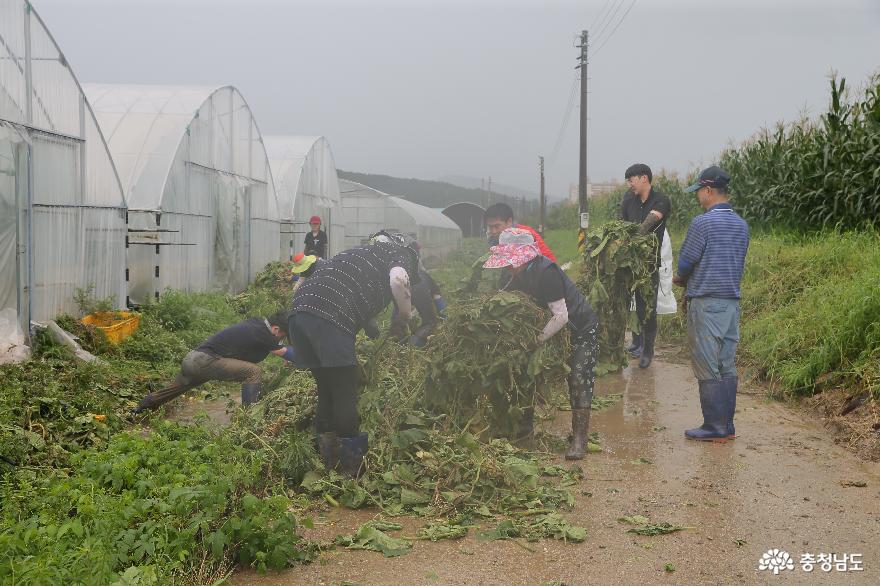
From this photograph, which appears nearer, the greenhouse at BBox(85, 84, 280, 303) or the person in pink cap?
the person in pink cap

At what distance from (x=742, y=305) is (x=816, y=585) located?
24.3 feet

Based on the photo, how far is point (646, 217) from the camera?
941 cm

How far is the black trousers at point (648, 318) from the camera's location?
9383 millimetres

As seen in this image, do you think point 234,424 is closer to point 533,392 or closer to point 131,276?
point 533,392

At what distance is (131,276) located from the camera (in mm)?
13781

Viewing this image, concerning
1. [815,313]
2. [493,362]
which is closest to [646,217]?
[815,313]

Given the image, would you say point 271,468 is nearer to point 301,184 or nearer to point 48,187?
point 48,187

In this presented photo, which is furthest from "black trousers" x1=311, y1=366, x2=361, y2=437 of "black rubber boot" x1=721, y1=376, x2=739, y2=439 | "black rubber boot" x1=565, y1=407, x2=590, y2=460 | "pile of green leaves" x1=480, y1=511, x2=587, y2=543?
"black rubber boot" x1=721, y1=376, x2=739, y2=439

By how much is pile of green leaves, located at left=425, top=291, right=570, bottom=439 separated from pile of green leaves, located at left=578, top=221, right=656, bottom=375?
3.17 meters

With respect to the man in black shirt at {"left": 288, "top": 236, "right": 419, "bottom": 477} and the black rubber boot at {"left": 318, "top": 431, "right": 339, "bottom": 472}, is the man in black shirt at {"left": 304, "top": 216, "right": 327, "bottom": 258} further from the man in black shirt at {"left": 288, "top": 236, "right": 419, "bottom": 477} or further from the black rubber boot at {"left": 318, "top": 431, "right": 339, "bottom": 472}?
the black rubber boot at {"left": 318, "top": 431, "right": 339, "bottom": 472}

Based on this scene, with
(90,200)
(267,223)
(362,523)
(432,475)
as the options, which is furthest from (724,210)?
(267,223)

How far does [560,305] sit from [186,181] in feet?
37.2

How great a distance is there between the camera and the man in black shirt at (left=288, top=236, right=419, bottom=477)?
17.5ft

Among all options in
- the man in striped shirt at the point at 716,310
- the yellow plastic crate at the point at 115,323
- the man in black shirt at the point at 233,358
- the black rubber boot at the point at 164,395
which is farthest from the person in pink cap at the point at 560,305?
the yellow plastic crate at the point at 115,323
